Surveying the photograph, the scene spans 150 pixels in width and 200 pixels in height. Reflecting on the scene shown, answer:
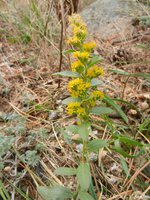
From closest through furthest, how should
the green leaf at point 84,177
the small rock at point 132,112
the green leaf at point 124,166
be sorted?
1. the green leaf at point 84,177
2. the green leaf at point 124,166
3. the small rock at point 132,112

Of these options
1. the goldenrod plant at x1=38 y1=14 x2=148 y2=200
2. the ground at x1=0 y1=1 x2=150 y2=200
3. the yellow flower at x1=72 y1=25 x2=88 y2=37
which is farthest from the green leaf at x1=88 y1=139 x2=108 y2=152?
the yellow flower at x1=72 y1=25 x2=88 y2=37

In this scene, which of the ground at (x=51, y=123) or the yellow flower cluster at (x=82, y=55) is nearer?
the yellow flower cluster at (x=82, y=55)

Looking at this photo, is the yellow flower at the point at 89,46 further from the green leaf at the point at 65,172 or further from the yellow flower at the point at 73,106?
the green leaf at the point at 65,172

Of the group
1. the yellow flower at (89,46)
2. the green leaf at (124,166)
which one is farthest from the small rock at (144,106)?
the yellow flower at (89,46)

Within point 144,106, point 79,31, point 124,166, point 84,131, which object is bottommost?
point 124,166

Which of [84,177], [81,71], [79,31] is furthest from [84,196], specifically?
[79,31]

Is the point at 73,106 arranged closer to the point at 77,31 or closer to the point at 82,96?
the point at 82,96
